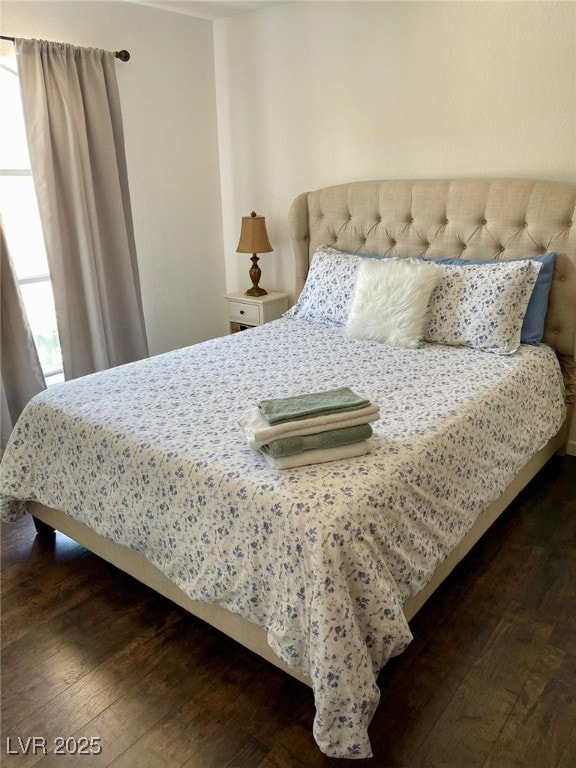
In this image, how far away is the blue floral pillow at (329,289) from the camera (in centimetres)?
309

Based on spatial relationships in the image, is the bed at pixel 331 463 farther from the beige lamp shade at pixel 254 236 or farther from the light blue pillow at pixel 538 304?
the beige lamp shade at pixel 254 236

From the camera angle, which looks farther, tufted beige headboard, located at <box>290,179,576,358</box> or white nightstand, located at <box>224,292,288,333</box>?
white nightstand, located at <box>224,292,288,333</box>

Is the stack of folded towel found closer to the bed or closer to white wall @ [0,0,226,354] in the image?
the bed

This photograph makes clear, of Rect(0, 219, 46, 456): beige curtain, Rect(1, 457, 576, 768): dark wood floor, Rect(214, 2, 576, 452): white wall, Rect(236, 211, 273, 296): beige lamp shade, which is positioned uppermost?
Rect(214, 2, 576, 452): white wall

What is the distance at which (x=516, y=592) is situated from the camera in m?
2.08

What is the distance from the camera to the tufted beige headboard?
267 centimetres

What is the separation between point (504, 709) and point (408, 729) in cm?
28

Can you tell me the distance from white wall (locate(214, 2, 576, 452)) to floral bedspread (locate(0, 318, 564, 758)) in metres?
1.07

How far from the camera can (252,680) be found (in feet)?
5.76

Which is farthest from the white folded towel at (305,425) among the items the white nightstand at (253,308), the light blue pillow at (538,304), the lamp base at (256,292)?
the lamp base at (256,292)

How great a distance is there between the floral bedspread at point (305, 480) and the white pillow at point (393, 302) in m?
0.09

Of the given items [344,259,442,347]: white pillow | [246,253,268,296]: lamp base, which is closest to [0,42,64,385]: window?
[246,253,268,296]: lamp base

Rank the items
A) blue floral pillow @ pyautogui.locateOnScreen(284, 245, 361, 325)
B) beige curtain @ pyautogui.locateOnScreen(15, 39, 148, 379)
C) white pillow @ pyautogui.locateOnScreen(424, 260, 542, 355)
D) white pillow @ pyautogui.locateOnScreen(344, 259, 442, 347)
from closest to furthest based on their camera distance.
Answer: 1. white pillow @ pyautogui.locateOnScreen(424, 260, 542, 355)
2. white pillow @ pyautogui.locateOnScreen(344, 259, 442, 347)
3. beige curtain @ pyautogui.locateOnScreen(15, 39, 148, 379)
4. blue floral pillow @ pyautogui.locateOnScreen(284, 245, 361, 325)

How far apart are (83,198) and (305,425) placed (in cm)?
220
